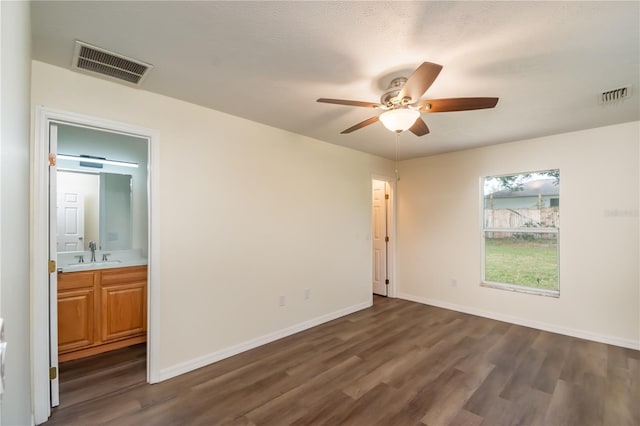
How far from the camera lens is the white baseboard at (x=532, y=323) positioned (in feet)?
10.4

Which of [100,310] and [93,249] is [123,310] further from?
[93,249]

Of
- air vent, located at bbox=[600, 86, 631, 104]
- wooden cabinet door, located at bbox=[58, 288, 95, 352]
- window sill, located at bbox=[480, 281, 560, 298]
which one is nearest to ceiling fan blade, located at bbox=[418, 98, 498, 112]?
air vent, located at bbox=[600, 86, 631, 104]

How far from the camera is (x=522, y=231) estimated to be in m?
3.94

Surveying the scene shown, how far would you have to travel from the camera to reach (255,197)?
3.14 meters

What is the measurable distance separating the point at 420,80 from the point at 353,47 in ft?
1.56

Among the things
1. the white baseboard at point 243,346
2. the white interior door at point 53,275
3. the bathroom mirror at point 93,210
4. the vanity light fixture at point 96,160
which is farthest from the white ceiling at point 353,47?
the white baseboard at point 243,346

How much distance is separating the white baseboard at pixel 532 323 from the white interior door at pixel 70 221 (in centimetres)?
481

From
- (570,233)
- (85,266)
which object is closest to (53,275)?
(85,266)

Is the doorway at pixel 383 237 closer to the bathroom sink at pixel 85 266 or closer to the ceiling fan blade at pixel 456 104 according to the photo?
the ceiling fan blade at pixel 456 104

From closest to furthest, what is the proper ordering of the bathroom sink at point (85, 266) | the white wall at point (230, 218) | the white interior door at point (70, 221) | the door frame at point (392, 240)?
the white wall at point (230, 218) → the bathroom sink at point (85, 266) → the white interior door at point (70, 221) → the door frame at point (392, 240)

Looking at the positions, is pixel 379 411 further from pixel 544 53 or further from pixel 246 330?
pixel 544 53

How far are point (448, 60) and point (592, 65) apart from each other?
104cm

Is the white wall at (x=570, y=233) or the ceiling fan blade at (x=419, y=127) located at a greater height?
the ceiling fan blade at (x=419, y=127)

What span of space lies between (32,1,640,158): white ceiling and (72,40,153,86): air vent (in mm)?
55
